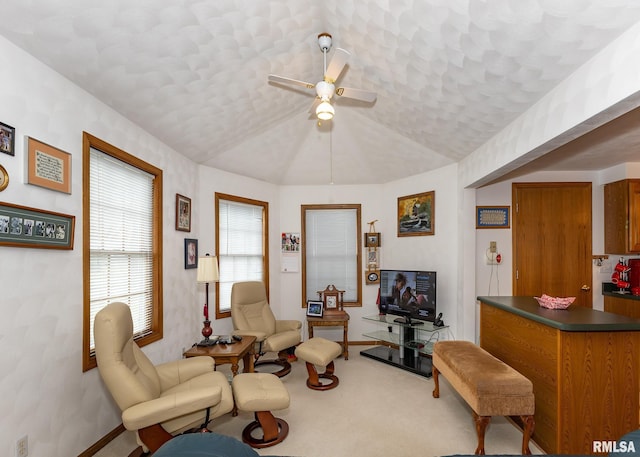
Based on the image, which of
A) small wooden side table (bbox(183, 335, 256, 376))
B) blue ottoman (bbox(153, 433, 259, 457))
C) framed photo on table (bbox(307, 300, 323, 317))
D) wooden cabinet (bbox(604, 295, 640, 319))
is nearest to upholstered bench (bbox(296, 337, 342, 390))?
small wooden side table (bbox(183, 335, 256, 376))

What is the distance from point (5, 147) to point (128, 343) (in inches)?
55.1

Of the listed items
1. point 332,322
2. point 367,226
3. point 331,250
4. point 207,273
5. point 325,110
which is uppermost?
point 325,110

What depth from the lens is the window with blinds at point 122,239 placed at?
2580 mm

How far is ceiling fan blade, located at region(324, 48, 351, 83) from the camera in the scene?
88.6 inches

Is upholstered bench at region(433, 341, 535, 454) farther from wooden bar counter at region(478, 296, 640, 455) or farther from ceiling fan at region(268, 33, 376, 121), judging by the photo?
ceiling fan at region(268, 33, 376, 121)

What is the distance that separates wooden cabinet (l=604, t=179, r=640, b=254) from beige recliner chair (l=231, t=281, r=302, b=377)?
4.05 metres

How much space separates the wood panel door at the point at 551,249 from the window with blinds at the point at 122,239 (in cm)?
424

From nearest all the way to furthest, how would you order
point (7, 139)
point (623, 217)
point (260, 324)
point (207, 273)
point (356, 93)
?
point (7, 139)
point (356, 93)
point (207, 273)
point (623, 217)
point (260, 324)

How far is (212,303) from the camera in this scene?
428cm

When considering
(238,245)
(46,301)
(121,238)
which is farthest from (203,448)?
(238,245)

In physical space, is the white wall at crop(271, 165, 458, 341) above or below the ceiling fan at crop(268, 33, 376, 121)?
below

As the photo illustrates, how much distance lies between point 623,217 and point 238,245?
191 inches

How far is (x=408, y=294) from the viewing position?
4336mm

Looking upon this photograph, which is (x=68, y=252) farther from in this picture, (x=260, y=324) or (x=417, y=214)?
(x=417, y=214)
